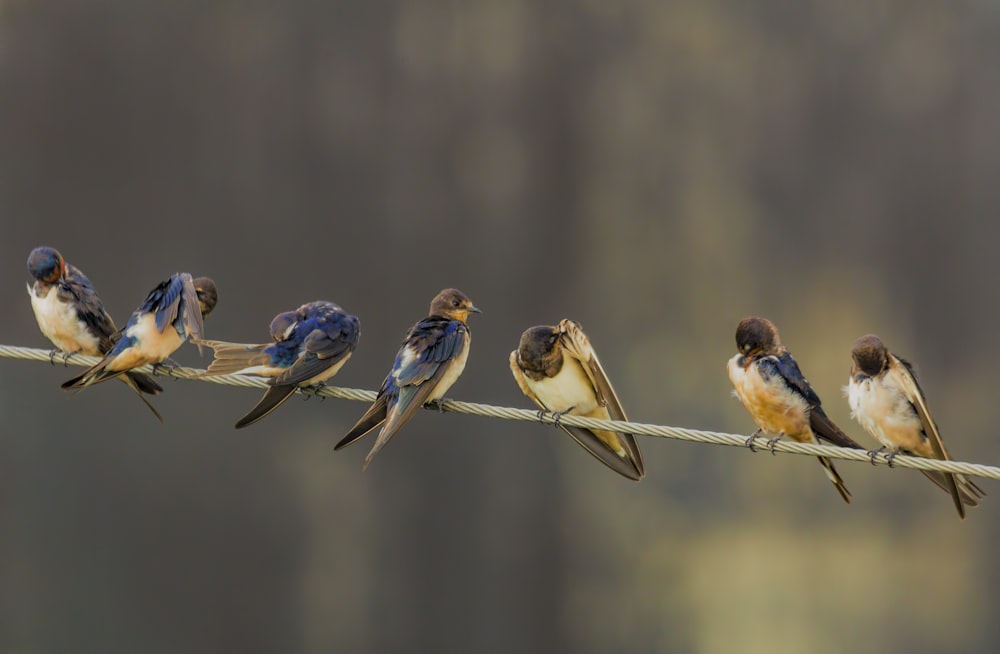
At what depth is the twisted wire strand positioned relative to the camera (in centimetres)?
267

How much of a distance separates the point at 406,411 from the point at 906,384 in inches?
54.3

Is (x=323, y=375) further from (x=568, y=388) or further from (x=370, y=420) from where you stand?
(x=568, y=388)

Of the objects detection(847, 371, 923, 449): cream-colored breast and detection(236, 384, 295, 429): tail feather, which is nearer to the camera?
detection(847, 371, 923, 449): cream-colored breast

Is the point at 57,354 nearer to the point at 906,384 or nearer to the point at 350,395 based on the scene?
the point at 350,395

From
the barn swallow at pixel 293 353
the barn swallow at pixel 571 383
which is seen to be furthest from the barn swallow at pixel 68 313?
the barn swallow at pixel 571 383

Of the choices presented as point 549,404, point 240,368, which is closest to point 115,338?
point 240,368

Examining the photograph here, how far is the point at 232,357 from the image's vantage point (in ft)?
11.0

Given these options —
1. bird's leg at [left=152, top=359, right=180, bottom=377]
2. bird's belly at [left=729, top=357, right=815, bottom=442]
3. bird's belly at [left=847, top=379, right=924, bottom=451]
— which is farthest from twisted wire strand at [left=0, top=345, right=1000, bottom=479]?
bird's belly at [left=729, top=357, right=815, bottom=442]

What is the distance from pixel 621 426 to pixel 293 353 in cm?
117

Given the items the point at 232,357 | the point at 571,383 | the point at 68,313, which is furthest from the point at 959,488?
the point at 68,313

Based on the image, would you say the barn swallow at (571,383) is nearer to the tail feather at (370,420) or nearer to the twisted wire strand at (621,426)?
the twisted wire strand at (621,426)

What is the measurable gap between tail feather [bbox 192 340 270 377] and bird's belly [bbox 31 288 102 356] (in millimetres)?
703

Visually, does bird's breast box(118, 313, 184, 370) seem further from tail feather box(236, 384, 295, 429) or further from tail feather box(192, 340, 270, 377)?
tail feather box(236, 384, 295, 429)

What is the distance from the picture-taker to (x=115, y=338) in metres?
3.65
